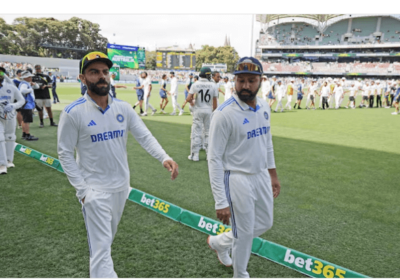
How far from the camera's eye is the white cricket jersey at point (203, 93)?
8.05 m

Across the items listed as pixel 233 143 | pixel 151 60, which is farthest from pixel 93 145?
pixel 151 60

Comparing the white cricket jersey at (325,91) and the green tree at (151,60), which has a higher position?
the green tree at (151,60)

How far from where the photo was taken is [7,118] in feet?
22.1

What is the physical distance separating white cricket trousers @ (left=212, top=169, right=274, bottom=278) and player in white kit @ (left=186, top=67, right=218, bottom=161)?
5.06 metres

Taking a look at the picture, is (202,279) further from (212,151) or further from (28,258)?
(28,258)

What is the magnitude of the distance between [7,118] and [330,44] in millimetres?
74691

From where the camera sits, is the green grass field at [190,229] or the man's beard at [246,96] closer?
the man's beard at [246,96]

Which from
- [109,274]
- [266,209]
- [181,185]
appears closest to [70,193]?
[181,185]

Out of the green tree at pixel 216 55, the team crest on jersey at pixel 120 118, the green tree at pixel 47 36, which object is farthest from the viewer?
the green tree at pixel 216 55

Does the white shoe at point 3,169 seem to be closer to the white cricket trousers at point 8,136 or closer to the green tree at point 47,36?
the white cricket trousers at point 8,136

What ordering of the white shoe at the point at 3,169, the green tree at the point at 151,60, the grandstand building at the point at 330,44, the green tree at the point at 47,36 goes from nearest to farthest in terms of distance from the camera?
the white shoe at the point at 3,169 < the green tree at the point at 47,36 < the grandstand building at the point at 330,44 < the green tree at the point at 151,60

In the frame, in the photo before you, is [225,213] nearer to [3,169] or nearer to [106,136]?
[106,136]

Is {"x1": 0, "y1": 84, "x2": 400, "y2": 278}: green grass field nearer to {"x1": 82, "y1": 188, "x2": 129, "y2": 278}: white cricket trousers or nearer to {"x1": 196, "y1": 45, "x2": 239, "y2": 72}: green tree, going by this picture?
{"x1": 82, "y1": 188, "x2": 129, "y2": 278}: white cricket trousers

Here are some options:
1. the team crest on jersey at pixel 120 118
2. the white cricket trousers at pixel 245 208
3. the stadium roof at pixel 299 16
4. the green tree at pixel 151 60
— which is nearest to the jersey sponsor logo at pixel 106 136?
the team crest on jersey at pixel 120 118
